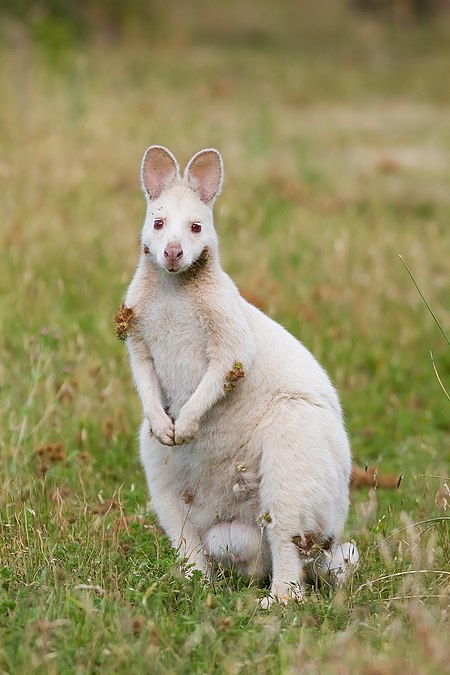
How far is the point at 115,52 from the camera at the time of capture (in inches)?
1061

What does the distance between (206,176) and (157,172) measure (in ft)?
0.72

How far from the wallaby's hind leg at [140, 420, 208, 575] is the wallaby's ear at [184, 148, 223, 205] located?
3.44ft

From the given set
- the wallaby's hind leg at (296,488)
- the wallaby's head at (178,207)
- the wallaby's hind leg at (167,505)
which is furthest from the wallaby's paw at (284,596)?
the wallaby's head at (178,207)

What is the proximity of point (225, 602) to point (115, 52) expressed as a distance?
79.9 ft

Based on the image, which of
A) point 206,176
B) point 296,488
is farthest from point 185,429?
point 206,176

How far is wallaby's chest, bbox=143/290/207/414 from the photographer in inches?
185

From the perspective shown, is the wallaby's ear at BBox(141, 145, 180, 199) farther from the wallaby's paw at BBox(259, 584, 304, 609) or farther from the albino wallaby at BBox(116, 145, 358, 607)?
the wallaby's paw at BBox(259, 584, 304, 609)

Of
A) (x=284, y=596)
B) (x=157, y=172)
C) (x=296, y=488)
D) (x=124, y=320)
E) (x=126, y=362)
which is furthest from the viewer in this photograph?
(x=126, y=362)

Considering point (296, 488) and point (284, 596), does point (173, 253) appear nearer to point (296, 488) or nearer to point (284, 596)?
point (296, 488)

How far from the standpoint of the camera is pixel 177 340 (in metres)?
4.72

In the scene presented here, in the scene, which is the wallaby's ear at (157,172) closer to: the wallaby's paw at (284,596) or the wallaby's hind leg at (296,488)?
the wallaby's hind leg at (296,488)

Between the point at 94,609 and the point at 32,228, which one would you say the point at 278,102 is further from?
the point at 94,609

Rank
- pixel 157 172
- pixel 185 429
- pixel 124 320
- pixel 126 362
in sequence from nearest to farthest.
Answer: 1. pixel 185 429
2. pixel 124 320
3. pixel 157 172
4. pixel 126 362

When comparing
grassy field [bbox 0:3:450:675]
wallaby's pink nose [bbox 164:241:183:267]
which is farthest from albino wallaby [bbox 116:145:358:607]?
grassy field [bbox 0:3:450:675]
